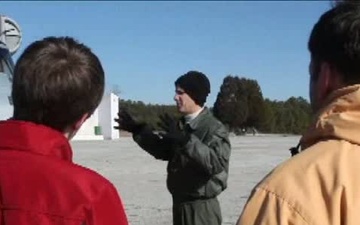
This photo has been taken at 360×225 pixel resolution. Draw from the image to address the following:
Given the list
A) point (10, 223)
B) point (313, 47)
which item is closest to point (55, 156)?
point (10, 223)

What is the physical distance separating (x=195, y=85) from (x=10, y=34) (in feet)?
7.06

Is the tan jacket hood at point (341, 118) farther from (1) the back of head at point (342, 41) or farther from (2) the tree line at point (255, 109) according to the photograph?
(2) the tree line at point (255, 109)

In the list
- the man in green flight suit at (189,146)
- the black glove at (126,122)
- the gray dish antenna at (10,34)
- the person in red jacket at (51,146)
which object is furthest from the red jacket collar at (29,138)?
the gray dish antenna at (10,34)

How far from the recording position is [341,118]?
1873 millimetres

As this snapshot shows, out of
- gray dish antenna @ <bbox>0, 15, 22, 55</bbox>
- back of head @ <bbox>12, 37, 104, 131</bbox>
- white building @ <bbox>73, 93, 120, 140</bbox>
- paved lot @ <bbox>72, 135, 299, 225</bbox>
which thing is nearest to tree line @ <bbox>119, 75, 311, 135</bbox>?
white building @ <bbox>73, 93, 120, 140</bbox>

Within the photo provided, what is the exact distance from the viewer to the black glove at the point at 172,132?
4848 millimetres

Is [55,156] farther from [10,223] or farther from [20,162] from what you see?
[10,223]

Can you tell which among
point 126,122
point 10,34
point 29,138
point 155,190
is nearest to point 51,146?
point 29,138

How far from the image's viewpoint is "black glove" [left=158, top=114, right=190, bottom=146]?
485cm

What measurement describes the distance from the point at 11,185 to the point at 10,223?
110mm

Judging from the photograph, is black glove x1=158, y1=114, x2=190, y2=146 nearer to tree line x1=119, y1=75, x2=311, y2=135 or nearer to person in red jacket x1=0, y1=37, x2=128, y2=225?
person in red jacket x1=0, y1=37, x2=128, y2=225

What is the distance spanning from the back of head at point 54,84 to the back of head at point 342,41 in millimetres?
718

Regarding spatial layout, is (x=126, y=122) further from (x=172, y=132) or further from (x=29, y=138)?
(x=29, y=138)

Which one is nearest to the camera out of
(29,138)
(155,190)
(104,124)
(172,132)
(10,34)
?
(29,138)
